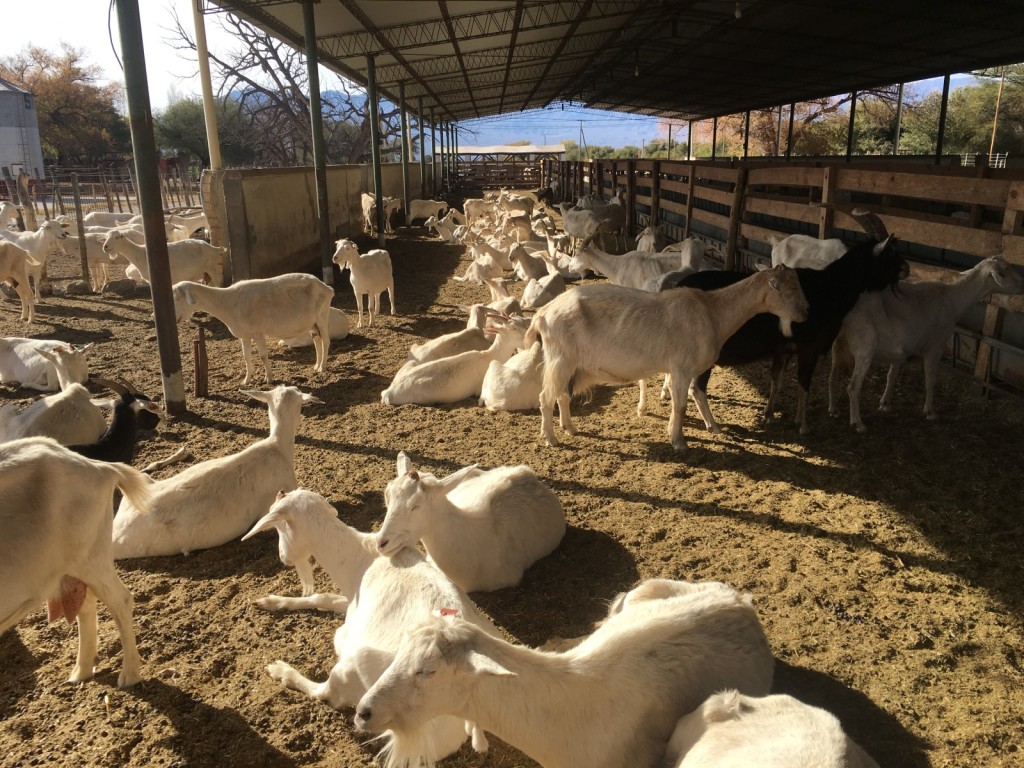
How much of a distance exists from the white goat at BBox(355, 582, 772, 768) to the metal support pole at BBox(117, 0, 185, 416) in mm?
5323

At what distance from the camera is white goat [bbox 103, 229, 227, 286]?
1084cm

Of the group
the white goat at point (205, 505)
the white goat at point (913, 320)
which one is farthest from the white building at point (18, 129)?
the white goat at point (913, 320)

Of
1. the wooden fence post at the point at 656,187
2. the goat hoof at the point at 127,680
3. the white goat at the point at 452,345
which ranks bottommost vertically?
the goat hoof at the point at 127,680

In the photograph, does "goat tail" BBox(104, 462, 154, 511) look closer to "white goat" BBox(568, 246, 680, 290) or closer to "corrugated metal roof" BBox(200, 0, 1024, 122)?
"white goat" BBox(568, 246, 680, 290)

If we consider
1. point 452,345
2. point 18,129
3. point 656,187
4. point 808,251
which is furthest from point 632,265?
point 18,129

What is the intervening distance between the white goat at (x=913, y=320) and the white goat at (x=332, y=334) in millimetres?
6133

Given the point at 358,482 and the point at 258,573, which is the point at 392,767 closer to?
the point at 258,573

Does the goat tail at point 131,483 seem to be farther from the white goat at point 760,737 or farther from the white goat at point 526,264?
the white goat at point 526,264

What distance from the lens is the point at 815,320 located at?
588cm

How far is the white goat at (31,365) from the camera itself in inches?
293

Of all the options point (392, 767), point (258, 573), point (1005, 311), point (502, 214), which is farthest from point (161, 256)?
point (502, 214)

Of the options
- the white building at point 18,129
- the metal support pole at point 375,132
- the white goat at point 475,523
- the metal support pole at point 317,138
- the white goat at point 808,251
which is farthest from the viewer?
the white building at point 18,129

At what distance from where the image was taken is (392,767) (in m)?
2.39

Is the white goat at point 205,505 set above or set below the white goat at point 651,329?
below
